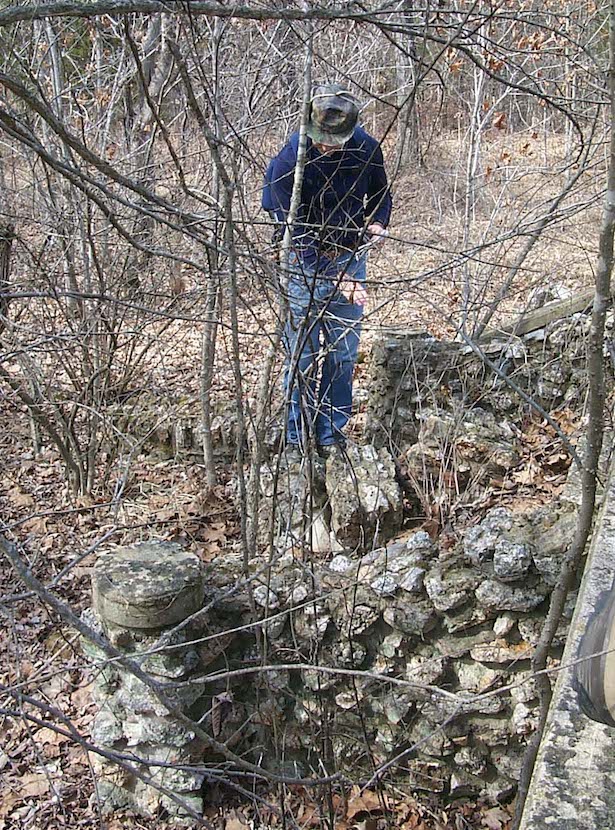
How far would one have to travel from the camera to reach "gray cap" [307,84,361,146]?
372cm

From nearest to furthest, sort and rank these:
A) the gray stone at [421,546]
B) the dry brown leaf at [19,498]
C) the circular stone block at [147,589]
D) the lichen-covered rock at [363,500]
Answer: the circular stone block at [147,589] < the gray stone at [421,546] < the lichen-covered rock at [363,500] < the dry brown leaf at [19,498]

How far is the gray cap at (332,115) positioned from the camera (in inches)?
146

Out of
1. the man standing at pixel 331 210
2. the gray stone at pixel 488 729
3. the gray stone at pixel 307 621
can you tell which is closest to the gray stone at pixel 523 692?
the gray stone at pixel 488 729

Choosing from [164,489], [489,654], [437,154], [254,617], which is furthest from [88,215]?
[437,154]


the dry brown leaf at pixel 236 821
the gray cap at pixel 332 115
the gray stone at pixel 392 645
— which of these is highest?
the gray cap at pixel 332 115

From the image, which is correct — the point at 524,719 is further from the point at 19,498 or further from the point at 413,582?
the point at 19,498

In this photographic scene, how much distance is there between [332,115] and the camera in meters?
3.79

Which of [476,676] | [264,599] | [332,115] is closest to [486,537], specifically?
[476,676]

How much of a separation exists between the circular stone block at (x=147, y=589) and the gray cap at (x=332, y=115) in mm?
2116

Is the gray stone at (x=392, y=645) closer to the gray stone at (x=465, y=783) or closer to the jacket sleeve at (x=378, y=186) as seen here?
the gray stone at (x=465, y=783)

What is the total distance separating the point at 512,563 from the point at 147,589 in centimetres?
142

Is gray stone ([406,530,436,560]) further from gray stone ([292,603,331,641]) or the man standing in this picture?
the man standing

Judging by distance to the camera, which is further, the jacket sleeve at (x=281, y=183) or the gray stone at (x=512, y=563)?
the jacket sleeve at (x=281, y=183)

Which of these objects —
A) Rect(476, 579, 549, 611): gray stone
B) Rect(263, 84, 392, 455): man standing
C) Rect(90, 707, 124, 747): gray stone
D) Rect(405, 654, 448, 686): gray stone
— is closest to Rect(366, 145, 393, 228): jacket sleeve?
Rect(263, 84, 392, 455): man standing
